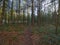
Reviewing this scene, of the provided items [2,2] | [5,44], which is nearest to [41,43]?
[5,44]

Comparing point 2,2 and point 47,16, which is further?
point 47,16

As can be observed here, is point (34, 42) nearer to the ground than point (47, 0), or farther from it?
nearer to the ground

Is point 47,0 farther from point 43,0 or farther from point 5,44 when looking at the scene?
point 5,44

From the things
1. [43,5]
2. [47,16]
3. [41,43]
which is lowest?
[41,43]

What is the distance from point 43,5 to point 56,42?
1178cm

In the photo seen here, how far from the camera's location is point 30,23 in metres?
18.7

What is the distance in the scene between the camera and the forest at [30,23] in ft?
29.1

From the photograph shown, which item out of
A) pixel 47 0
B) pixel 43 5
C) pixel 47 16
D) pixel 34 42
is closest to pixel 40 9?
pixel 43 5

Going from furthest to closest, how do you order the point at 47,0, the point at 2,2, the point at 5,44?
the point at 47,0 → the point at 2,2 → the point at 5,44

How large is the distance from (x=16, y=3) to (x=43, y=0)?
5.11 metres

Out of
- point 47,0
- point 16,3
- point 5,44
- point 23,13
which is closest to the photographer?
point 5,44

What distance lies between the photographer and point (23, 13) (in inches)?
919

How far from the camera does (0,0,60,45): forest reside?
350 inches

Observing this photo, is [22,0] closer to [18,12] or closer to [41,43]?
[18,12]
